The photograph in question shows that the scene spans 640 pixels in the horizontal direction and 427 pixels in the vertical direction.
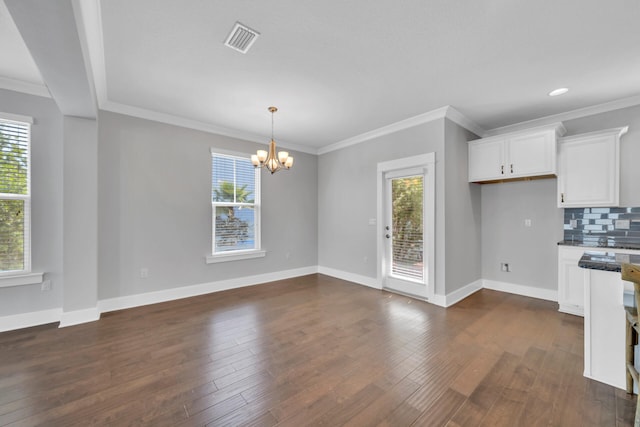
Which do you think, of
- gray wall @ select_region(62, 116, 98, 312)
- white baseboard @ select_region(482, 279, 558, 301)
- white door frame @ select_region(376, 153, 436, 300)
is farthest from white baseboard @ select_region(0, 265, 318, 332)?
white baseboard @ select_region(482, 279, 558, 301)

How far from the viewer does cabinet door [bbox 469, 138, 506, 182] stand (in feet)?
12.8

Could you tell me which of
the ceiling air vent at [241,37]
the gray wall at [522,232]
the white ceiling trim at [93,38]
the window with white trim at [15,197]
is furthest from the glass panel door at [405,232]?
the window with white trim at [15,197]

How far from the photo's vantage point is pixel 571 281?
333 cm

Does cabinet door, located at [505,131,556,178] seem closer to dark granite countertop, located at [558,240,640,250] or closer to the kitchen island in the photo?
dark granite countertop, located at [558,240,640,250]

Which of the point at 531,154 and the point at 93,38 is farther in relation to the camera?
the point at 531,154

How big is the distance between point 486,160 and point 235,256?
4.39 metres

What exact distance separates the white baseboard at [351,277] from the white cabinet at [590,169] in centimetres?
293

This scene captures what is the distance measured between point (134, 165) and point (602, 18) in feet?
16.9

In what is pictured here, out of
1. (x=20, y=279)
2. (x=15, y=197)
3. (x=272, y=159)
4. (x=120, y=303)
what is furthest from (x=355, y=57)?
(x=20, y=279)

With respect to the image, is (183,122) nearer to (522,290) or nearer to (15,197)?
(15,197)

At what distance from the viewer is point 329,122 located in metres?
4.22

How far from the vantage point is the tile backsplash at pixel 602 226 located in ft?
10.8

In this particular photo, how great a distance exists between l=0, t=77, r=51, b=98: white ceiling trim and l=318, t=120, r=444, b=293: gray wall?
4336 mm

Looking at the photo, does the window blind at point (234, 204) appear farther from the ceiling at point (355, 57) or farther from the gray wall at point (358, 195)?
the gray wall at point (358, 195)
